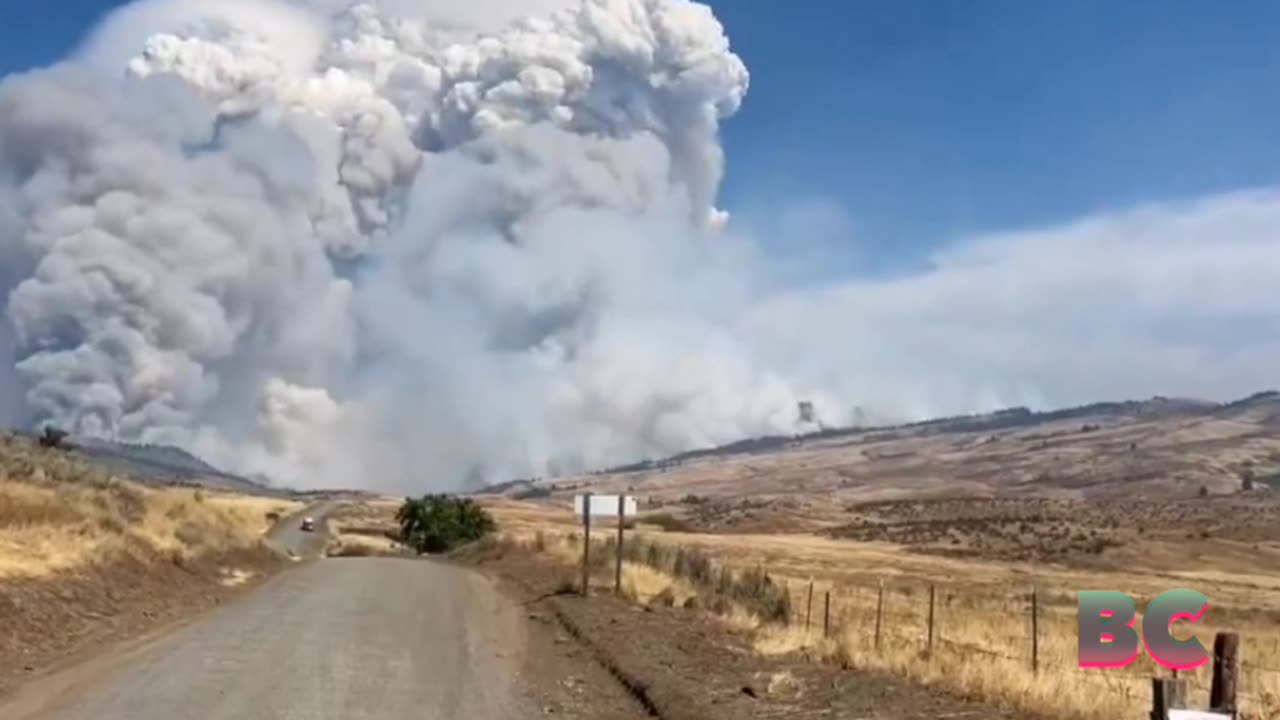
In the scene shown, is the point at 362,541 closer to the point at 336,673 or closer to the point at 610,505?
the point at 610,505

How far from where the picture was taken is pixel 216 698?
13.2 metres

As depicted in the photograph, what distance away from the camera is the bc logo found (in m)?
7.89

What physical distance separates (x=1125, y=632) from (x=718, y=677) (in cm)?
831

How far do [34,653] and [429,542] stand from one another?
76.4 m

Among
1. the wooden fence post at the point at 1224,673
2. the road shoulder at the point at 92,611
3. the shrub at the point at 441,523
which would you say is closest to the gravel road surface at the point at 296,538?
the shrub at the point at 441,523

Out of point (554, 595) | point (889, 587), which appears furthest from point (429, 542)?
point (554, 595)

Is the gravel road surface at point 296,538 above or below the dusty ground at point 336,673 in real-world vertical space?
below

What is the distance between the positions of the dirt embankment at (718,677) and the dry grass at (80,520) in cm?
898

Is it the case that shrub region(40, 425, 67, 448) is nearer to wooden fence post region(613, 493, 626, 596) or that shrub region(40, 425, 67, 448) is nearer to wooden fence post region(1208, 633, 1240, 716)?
wooden fence post region(613, 493, 626, 596)

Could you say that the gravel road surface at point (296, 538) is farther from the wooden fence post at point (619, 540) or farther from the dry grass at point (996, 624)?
the wooden fence post at point (619, 540)

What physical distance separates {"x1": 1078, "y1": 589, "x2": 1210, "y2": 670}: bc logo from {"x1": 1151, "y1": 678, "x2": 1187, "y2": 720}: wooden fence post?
46 centimetres

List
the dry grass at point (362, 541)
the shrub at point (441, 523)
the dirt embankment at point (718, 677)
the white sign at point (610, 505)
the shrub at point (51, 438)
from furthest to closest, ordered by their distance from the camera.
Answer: the shrub at point (441, 523), the dry grass at point (362, 541), the shrub at point (51, 438), the white sign at point (610, 505), the dirt embankment at point (718, 677)

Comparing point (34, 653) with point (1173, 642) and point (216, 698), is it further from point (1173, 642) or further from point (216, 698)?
point (1173, 642)

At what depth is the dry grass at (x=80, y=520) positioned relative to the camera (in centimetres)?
2317
